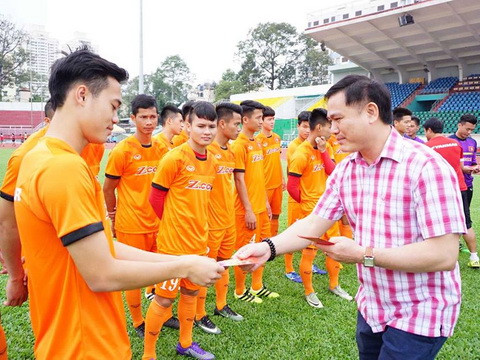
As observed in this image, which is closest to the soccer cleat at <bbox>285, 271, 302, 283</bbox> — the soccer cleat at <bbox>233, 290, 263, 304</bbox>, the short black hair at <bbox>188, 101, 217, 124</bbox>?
the soccer cleat at <bbox>233, 290, 263, 304</bbox>

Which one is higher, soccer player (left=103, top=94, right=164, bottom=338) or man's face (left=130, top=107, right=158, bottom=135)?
man's face (left=130, top=107, right=158, bottom=135)

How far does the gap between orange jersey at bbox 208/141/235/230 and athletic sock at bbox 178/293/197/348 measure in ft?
2.62

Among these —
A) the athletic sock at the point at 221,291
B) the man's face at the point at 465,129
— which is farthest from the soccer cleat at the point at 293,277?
the man's face at the point at 465,129

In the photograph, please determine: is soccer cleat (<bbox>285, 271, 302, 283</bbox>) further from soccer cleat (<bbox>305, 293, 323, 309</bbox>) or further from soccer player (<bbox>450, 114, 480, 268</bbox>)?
soccer player (<bbox>450, 114, 480, 268</bbox>)

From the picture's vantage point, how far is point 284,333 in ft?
12.2

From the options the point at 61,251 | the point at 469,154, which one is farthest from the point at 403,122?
the point at 61,251

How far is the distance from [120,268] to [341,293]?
12.5 feet

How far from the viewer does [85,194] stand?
1378 millimetres

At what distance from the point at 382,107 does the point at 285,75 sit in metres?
55.8

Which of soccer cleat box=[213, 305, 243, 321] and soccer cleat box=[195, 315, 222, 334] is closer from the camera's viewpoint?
soccer cleat box=[195, 315, 222, 334]

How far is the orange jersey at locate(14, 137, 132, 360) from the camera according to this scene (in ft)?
4.38

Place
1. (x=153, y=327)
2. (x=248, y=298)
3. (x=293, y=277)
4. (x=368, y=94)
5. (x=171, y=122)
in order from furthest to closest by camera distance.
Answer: (x=171, y=122), (x=293, y=277), (x=248, y=298), (x=153, y=327), (x=368, y=94)

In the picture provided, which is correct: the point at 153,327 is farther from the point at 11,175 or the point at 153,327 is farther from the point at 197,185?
the point at 11,175

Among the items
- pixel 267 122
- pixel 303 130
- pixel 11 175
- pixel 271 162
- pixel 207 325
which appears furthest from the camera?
pixel 303 130
